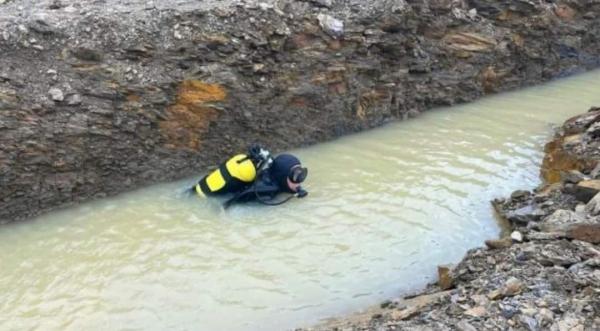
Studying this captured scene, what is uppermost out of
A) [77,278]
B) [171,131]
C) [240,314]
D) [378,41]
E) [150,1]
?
[150,1]

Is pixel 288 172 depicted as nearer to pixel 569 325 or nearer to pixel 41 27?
pixel 41 27

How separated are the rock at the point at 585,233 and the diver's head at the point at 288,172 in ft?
10.2

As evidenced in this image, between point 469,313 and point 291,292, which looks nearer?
point 469,313

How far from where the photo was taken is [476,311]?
13.0 ft

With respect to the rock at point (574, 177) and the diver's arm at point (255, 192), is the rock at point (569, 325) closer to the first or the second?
the rock at point (574, 177)

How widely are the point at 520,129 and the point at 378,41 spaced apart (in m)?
2.71

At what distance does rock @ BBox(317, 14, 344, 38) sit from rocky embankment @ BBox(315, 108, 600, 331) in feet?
13.0

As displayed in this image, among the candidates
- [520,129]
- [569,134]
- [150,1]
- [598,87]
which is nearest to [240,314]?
[150,1]

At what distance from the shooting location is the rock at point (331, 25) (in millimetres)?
8766

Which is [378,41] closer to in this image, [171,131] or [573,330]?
[171,131]

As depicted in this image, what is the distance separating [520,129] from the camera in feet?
30.8

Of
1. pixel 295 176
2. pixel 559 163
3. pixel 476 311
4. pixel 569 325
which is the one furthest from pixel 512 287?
pixel 559 163

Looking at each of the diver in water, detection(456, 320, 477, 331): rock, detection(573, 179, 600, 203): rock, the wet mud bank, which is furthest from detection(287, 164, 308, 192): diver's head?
detection(456, 320, 477, 331): rock

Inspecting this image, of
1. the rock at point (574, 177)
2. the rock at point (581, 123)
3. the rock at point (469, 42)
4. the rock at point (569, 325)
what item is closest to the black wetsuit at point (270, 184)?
the rock at point (574, 177)
